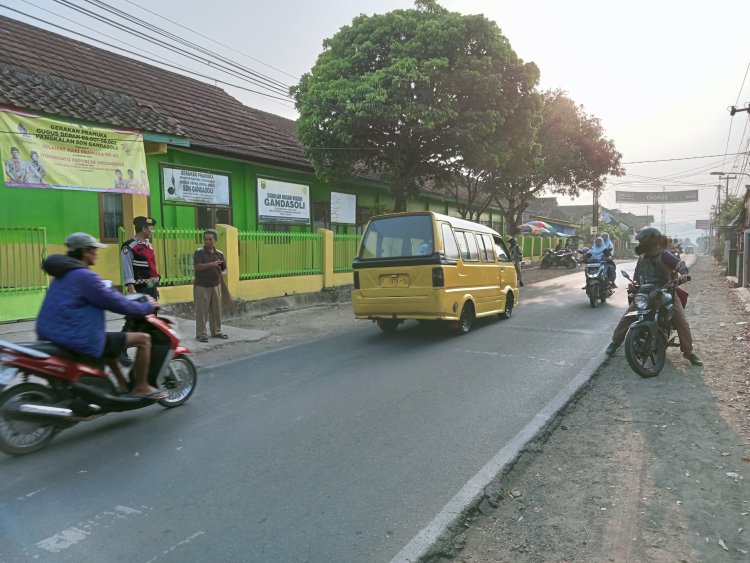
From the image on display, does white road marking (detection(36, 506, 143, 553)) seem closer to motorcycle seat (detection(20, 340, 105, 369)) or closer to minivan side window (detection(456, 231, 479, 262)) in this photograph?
motorcycle seat (detection(20, 340, 105, 369))

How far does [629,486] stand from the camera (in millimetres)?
3363

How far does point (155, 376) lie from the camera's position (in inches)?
184

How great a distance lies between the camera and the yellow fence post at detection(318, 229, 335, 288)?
14469 millimetres

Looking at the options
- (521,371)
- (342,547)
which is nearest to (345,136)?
(521,371)

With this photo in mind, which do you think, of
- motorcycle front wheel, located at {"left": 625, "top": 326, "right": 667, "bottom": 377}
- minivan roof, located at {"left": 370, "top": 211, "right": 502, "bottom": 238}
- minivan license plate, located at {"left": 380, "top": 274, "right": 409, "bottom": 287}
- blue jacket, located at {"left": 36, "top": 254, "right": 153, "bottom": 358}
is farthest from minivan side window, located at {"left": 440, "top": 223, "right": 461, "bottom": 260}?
blue jacket, located at {"left": 36, "top": 254, "right": 153, "bottom": 358}

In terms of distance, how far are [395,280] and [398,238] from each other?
2.36ft

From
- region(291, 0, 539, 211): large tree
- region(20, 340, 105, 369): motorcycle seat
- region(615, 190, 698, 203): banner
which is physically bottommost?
region(20, 340, 105, 369): motorcycle seat

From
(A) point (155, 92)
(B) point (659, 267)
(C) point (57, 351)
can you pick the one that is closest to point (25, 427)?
(C) point (57, 351)

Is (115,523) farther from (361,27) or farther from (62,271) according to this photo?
(361,27)

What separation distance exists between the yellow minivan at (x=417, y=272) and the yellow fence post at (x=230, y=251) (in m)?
3.97

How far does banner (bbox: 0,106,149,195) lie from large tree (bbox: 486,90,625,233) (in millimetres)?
15818

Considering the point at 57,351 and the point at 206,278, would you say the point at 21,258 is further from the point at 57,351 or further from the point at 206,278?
the point at 57,351

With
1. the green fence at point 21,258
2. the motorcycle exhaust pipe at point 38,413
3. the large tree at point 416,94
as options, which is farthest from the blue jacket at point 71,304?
the large tree at point 416,94

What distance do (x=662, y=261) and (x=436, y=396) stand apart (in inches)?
134
